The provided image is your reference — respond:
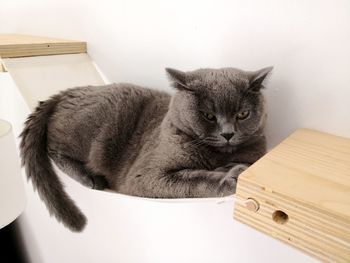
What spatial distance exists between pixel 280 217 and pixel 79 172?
1.83 feet

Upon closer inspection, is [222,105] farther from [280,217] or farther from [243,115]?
[280,217]

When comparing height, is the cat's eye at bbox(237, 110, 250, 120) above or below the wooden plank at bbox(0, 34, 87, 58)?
below

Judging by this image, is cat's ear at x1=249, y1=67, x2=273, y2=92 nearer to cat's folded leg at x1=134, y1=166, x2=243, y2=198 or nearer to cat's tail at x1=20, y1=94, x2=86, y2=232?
cat's folded leg at x1=134, y1=166, x2=243, y2=198

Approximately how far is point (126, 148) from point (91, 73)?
1.29 ft

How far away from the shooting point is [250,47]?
687 millimetres

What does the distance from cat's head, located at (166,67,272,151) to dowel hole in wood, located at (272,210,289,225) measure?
0.19 meters

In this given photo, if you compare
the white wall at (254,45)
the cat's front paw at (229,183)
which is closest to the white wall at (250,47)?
the white wall at (254,45)

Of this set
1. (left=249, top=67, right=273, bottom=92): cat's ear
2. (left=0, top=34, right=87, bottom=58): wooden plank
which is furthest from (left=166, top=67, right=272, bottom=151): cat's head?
(left=0, top=34, right=87, bottom=58): wooden plank

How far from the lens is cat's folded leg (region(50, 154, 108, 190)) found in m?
0.80

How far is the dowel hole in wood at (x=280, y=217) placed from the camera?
0.43 m

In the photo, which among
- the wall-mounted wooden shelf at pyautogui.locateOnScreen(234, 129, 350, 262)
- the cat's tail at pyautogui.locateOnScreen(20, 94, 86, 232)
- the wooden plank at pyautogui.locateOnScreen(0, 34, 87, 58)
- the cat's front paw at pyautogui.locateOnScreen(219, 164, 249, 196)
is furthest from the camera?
the wooden plank at pyautogui.locateOnScreen(0, 34, 87, 58)

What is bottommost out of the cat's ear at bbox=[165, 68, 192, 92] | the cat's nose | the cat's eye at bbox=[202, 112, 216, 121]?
the cat's nose

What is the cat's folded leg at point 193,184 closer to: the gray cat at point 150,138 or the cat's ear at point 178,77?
the gray cat at point 150,138

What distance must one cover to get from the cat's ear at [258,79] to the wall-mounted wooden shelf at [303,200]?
0.13m
